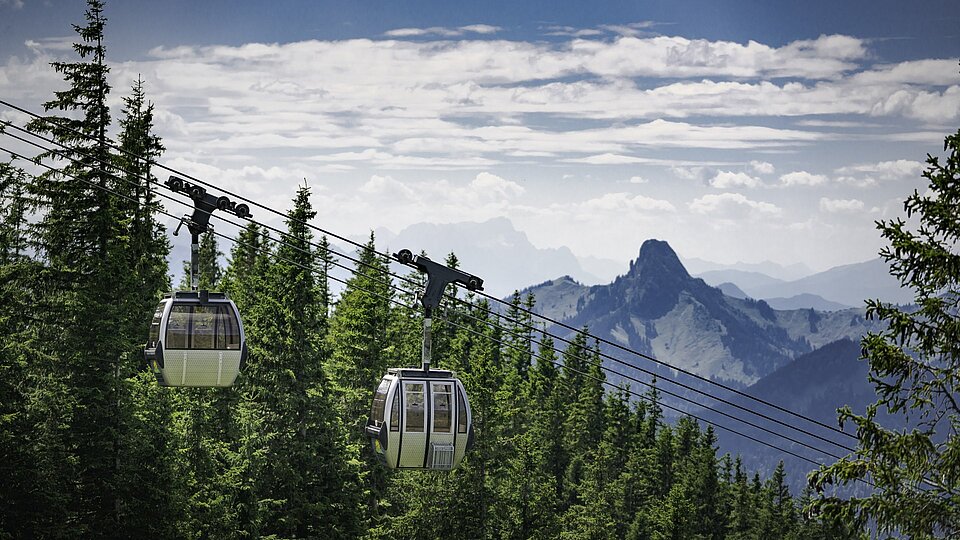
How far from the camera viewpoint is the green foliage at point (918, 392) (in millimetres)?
21500

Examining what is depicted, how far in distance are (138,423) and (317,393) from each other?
362 inches

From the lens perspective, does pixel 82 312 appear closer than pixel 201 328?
No

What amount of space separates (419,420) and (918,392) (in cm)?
1066

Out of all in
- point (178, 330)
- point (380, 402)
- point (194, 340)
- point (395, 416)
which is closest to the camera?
point (395, 416)

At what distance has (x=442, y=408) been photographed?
20703mm

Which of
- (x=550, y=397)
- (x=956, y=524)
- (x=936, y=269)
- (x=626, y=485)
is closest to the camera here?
(x=956, y=524)

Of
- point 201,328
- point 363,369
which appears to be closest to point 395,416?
point 201,328

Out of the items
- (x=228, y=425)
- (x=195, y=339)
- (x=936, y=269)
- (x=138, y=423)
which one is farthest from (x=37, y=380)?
(x=936, y=269)

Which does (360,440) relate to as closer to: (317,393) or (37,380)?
(317,393)

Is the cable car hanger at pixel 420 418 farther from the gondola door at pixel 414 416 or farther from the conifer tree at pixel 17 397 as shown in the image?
the conifer tree at pixel 17 397

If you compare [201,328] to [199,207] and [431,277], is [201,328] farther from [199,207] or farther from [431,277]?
[431,277]

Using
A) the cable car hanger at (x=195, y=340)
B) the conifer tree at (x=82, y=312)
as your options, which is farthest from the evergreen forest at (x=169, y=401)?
the cable car hanger at (x=195, y=340)

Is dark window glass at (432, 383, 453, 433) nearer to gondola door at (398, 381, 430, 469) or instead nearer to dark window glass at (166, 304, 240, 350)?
gondola door at (398, 381, 430, 469)

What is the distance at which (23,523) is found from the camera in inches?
1569
